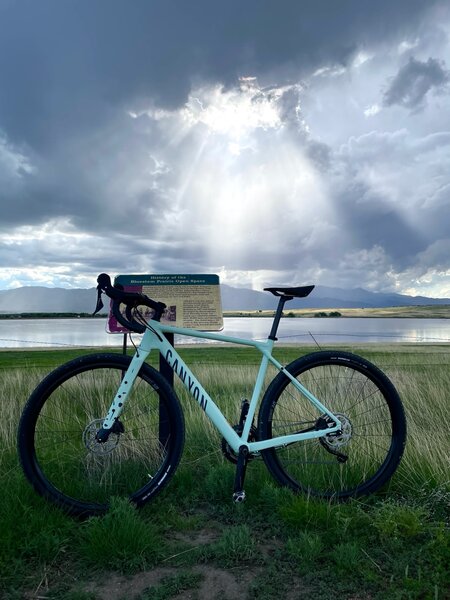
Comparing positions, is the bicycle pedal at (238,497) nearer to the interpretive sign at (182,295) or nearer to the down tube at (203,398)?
the down tube at (203,398)

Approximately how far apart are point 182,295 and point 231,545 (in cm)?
271

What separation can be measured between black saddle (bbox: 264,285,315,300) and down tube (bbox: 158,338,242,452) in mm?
954

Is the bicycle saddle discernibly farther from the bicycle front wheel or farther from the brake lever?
the brake lever

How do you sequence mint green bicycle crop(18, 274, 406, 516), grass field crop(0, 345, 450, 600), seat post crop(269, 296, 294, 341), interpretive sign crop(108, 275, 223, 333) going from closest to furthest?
1. grass field crop(0, 345, 450, 600)
2. mint green bicycle crop(18, 274, 406, 516)
3. seat post crop(269, 296, 294, 341)
4. interpretive sign crop(108, 275, 223, 333)

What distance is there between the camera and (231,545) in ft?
9.58

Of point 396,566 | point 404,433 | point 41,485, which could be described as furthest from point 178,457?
point 404,433

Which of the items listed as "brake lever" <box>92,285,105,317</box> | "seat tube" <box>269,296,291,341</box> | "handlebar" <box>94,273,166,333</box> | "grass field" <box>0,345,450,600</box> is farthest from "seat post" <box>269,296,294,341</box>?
"brake lever" <box>92,285,105,317</box>

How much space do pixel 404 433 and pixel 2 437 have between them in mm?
4250

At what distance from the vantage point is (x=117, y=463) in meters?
4.03

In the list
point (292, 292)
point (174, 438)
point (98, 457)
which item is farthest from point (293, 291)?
point (98, 457)

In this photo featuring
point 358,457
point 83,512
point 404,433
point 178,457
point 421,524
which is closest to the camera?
point 421,524

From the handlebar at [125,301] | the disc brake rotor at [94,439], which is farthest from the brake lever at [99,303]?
the disc brake rotor at [94,439]

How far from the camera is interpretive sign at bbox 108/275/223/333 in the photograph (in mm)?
4941

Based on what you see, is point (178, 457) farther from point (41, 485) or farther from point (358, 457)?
point (358, 457)
